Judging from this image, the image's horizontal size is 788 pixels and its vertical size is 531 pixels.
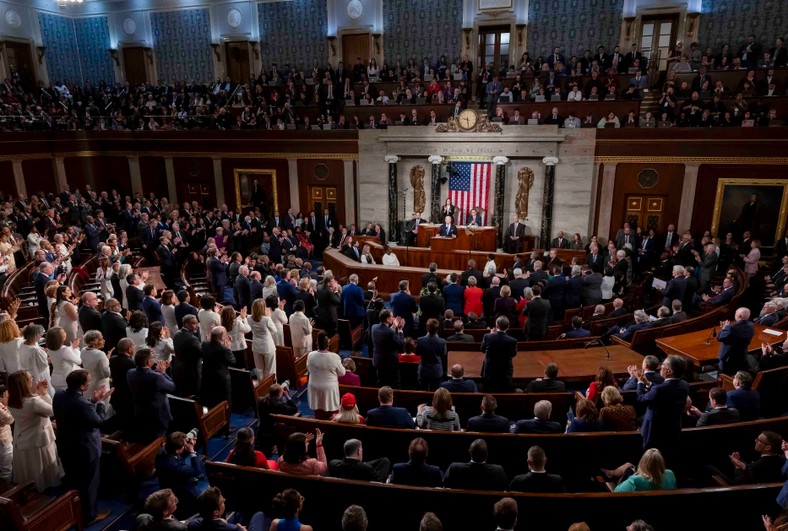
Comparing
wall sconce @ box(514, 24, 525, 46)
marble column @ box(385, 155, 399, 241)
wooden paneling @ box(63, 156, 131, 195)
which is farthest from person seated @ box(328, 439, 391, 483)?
wooden paneling @ box(63, 156, 131, 195)

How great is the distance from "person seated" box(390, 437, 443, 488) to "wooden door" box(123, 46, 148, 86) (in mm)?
23598

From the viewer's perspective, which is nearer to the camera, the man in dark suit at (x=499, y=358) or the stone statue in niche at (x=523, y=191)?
the man in dark suit at (x=499, y=358)

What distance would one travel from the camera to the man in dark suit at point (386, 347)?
6.49 m

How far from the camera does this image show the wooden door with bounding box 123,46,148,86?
22.4m

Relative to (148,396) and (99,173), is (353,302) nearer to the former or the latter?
(148,396)

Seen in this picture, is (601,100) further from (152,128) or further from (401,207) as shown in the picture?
(152,128)

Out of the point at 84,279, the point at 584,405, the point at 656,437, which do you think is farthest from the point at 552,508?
the point at 84,279

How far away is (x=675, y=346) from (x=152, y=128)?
17907 mm

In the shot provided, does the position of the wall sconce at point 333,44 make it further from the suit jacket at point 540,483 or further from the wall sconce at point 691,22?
the suit jacket at point 540,483

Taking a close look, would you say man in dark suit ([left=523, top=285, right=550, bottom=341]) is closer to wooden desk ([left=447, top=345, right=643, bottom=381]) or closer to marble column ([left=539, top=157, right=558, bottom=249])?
wooden desk ([left=447, top=345, right=643, bottom=381])

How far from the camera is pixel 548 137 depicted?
1425cm

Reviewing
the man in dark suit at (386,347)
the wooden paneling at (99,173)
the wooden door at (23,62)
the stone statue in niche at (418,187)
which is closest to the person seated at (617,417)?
the man in dark suit at (386,347)

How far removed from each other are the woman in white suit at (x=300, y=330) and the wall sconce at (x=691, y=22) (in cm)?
1578

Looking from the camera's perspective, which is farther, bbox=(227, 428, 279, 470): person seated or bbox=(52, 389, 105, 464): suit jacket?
bbox=(52, 389, 105, 464): suit jacket
